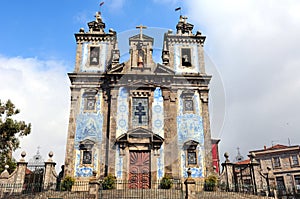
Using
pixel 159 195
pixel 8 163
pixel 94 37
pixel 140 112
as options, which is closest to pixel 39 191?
pixel 8 163

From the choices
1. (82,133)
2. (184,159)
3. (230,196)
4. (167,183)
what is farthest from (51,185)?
(230,196)

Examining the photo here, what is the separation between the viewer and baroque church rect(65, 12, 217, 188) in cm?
1977

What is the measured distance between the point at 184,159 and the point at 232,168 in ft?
11.5

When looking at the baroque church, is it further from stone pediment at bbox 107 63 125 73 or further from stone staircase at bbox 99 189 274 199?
stone staircase at bbox 99 189 274 199

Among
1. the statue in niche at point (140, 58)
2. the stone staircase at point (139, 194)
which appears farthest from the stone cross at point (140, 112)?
the stone staircase at point (139, 194)

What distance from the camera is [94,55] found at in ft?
78.7

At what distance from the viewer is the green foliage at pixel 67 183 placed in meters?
18.3

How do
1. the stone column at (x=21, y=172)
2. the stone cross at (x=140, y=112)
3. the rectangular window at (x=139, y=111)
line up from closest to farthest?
the stone column at (x=21, y=172)
the rectangular window at (x=139, y=111)
the stone cross at (x=140, y=112)

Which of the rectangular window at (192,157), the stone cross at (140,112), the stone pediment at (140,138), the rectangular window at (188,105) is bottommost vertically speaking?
the rectangular window at (192,157)

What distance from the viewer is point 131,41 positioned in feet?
79.2

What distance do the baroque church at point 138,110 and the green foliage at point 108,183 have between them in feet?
2.99

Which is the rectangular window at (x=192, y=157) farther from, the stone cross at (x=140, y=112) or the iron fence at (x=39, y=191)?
the iron fence at (x=39, y=191)

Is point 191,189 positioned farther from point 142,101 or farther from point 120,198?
point 142,101

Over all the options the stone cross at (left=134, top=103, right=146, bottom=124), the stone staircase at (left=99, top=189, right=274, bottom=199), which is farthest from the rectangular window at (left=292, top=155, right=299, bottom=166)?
the stone cross at (left=134, top=103, right=146, bottom=124)
